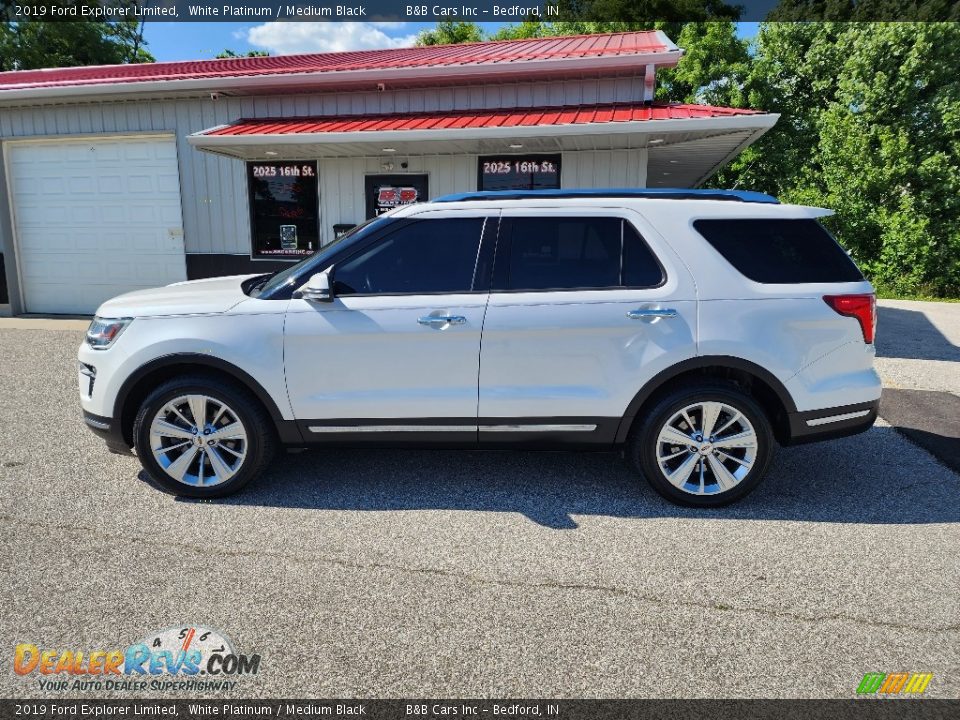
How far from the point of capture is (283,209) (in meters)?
10.8

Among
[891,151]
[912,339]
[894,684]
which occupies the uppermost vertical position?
[891,151]

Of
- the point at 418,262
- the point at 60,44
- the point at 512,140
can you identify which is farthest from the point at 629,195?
the point at 60,44

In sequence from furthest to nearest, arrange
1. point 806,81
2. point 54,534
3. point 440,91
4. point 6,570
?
point 806,81 → point 440,91 → point 54,534 → point 6,570

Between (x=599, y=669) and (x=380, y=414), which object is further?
(x=380, y=414)

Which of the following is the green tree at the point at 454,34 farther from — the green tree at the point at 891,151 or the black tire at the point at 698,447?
the black tire at the point at 698,447

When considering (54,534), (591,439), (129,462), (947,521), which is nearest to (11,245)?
(129,462)

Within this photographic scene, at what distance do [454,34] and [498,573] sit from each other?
41320 mm

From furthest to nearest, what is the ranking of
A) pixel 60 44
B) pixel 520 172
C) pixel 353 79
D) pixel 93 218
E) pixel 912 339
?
pixel 60 44 < pixel 93 218 < pixel 520 172 < pixel 353 79 < pixel 912 339

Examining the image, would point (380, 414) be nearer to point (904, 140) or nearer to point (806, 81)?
point (904, 140)

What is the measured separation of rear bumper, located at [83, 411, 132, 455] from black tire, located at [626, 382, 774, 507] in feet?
10.2

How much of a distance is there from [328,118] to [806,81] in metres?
17.4

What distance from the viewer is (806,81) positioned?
20953 millimetres

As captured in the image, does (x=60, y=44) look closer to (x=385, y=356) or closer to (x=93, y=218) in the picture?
(x=93, y=218)

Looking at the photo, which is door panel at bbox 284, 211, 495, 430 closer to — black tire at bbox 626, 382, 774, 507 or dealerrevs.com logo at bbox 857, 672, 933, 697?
black tire at bbox 626, 382, 774, 507
